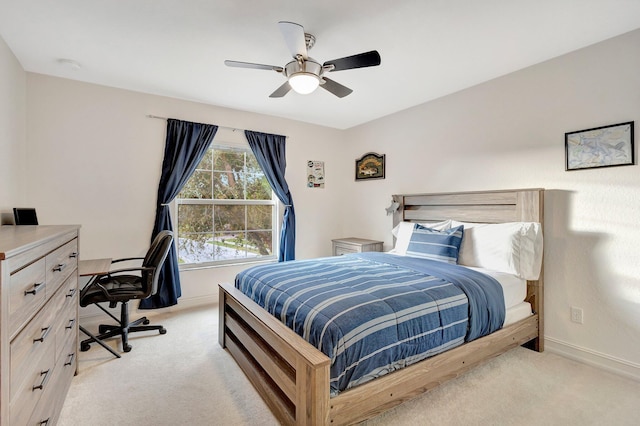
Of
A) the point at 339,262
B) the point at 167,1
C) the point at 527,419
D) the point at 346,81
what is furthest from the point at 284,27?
the point at 527,419

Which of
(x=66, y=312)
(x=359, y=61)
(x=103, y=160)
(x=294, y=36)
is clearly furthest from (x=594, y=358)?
(x=103, y=160)

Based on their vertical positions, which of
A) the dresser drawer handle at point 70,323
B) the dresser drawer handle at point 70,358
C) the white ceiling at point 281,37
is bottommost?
the dresser drawer handle at point 70,358

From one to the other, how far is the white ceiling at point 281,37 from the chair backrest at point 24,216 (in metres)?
1.28

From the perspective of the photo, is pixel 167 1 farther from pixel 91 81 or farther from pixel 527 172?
pixel 527 172

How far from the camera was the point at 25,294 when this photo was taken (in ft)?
3.72

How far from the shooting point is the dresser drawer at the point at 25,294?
1.02 meters

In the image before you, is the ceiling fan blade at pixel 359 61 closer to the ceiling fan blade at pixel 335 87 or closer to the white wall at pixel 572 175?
the ceiling fan blade at pixel 335 87

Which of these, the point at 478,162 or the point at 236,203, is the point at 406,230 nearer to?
the point at 478,162

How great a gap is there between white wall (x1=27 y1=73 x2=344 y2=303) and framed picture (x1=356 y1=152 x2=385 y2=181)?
6.22ft

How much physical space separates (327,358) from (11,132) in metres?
3.02

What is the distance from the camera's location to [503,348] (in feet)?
7.49

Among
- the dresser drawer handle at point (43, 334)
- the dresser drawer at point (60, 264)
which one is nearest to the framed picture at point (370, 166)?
the dresser drawer at point (60, 264)

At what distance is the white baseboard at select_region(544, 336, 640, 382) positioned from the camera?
217 centimetres

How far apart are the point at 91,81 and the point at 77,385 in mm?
2728
